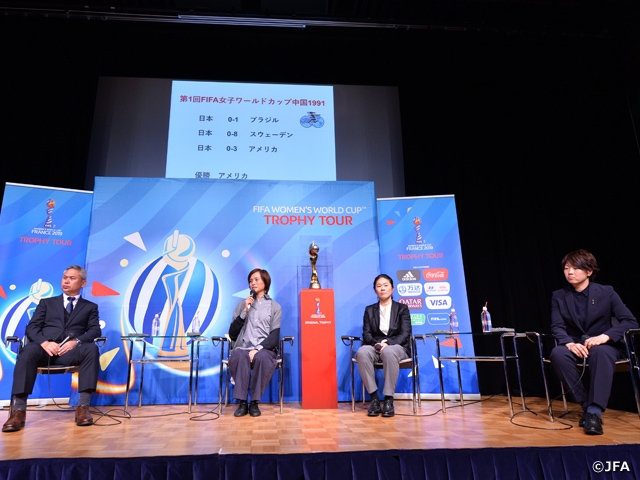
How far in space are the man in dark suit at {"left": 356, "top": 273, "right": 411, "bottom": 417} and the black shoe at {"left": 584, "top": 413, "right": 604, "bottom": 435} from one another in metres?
1.29

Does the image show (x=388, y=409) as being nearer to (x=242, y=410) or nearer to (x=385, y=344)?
(x=385, y=344)

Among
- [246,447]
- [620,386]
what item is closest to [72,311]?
[246,447]

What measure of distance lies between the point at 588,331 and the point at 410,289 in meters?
1.72

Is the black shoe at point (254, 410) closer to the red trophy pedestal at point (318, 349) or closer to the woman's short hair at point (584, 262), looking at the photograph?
the red trophy pedestal at point (318, 349)

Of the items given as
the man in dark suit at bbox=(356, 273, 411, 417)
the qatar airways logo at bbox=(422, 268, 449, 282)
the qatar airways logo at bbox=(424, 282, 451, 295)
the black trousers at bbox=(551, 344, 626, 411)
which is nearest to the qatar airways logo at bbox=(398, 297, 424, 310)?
the qatar airways logo at bbox=(424, 282, 451, 295)

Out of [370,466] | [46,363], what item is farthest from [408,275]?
[46,363]

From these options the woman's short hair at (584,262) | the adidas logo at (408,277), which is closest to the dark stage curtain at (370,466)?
the woman's short hair at (584,262)

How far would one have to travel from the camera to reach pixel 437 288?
450 centimetres

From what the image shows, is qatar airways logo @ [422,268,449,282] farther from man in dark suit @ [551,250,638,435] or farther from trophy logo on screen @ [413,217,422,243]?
man in dark suit @ [551,250,638,435]

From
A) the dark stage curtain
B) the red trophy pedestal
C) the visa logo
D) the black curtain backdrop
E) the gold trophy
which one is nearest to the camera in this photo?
the dark stage curtain

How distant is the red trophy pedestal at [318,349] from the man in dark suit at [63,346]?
1626mm

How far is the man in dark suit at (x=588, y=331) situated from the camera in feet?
8.84

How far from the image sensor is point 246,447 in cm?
220

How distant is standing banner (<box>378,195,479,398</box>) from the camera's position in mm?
4285
